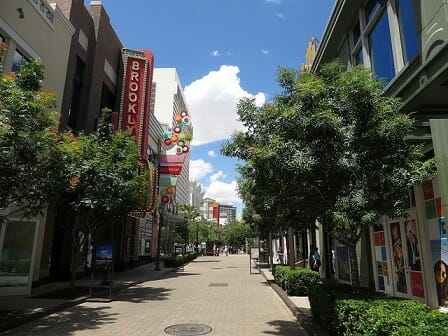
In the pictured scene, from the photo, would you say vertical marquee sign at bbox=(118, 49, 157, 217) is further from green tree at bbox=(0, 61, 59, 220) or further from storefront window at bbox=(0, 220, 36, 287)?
green tree at bbox=(0, 61, 59, 220)

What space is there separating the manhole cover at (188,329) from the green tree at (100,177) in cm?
605

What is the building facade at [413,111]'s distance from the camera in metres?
8.32

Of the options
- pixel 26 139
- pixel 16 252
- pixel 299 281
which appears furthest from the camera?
pixel 16 252

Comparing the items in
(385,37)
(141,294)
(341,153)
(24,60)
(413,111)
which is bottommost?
(141,294)

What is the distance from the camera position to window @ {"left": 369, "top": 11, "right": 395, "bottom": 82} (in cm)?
1201

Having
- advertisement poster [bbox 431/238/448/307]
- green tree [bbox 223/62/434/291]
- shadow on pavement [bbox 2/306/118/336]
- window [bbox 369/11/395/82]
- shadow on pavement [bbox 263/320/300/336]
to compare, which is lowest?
shadow on pavement [bbox 2/306/118/336]

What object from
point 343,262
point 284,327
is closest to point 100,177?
point 284,327

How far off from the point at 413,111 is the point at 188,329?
7.21 m

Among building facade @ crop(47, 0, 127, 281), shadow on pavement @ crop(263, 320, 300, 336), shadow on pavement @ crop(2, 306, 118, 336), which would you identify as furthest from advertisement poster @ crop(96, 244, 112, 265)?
shadow on pavement @ crop(263, 320, 300, 336)

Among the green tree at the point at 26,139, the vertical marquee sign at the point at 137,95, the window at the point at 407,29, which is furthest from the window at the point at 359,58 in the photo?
the vertical marquee sign at the point at 137,95

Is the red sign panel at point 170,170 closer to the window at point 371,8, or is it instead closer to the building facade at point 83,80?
the building facade at point 83,80

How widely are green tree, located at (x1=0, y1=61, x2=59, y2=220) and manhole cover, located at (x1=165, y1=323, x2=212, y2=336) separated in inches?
189

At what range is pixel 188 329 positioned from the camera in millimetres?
9109

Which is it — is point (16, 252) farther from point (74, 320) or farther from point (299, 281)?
point (299, 281)
